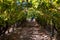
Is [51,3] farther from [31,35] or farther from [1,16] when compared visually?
[31,35]

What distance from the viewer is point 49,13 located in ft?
23.2

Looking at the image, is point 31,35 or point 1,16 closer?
point 1,16

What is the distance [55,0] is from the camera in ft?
21.0

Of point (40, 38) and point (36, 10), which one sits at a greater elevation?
point (36, 10)

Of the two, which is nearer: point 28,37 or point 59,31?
point 59,31

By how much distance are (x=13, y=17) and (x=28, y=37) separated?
3.08 m

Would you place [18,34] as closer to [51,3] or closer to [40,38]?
[40,38]

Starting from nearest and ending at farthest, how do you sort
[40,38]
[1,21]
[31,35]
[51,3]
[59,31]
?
[51,3]
[1,21]
[59,31]
[40,38]
[31,35]

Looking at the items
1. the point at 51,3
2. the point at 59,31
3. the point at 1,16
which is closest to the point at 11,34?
the point at 59,31

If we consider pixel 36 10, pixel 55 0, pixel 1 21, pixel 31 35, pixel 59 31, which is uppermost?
pixel 55 0

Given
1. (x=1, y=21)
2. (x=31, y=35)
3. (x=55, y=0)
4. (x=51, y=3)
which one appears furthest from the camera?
(x=31, y=35)

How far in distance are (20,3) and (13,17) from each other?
0.75 metres

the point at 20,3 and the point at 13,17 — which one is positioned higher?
the point at 20,3

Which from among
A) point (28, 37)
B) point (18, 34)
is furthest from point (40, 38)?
point (18, 34)
